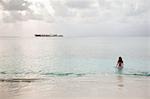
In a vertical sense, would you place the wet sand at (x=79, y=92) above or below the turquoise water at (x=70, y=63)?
below

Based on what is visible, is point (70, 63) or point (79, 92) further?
point (70, 63)

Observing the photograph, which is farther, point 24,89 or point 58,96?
point 24,89

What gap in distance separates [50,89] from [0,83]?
6.71 feet

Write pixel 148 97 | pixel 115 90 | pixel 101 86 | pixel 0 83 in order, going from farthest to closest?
pixel 0 83 < pixel 101 86 < pixel 115 90 < pixel 148 97

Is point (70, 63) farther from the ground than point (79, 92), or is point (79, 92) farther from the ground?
point (70, 63)

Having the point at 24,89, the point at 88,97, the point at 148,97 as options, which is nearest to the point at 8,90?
the point at 24,89

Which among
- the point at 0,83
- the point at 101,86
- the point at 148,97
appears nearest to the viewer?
the point at 148,97

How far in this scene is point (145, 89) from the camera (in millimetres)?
7723

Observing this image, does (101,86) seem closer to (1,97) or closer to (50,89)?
(50,89)

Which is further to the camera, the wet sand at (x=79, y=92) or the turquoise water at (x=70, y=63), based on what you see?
the turquoise water at (x=70, y=63)

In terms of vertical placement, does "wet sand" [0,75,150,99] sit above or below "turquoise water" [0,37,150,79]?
below

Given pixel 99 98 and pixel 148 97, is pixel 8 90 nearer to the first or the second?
Result: pixel 99 98

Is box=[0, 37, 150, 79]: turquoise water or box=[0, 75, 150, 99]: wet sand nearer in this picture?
box=[0, 75, 150, 99]: wet sand

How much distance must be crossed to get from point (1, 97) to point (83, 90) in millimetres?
2153
